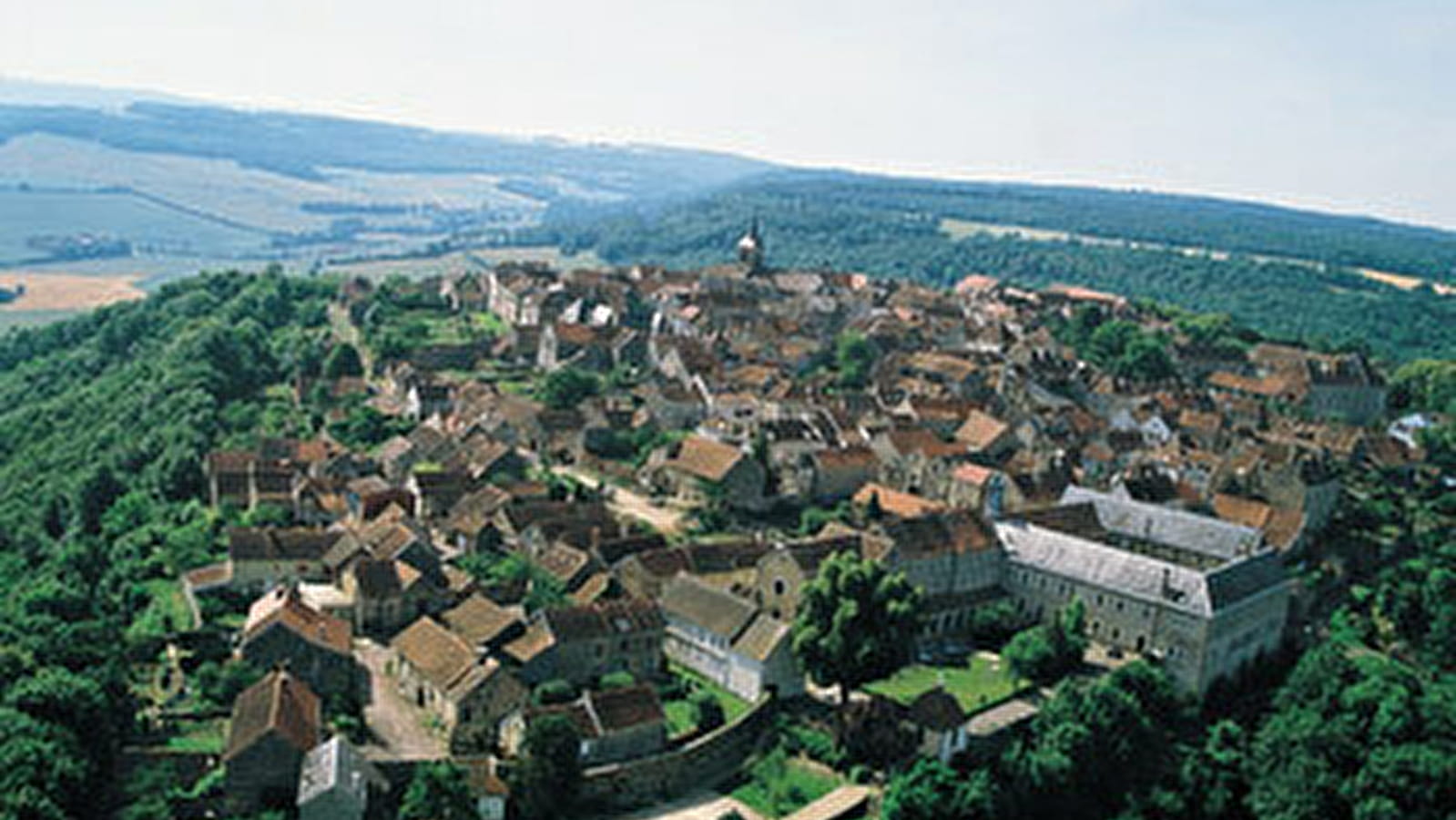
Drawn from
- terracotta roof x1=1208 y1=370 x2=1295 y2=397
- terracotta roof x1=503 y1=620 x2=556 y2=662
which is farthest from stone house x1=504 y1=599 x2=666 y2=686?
terracotta roof x1=1208 y1=370 x2=1295 y2=397

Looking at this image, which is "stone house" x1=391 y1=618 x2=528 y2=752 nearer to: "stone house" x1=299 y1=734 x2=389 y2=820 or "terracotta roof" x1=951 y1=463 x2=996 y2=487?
"stone house" x1=299 y1=734 x2=389 y2=820

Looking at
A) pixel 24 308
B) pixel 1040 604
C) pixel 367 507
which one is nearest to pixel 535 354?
pixel 367 507

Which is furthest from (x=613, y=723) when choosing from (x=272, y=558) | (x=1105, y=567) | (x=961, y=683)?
(x=1105, y=567)

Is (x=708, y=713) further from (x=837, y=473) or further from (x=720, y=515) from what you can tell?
(x=837, y=473)

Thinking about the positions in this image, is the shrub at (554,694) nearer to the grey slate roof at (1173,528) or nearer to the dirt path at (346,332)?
the grey slate roof at (1173,528)

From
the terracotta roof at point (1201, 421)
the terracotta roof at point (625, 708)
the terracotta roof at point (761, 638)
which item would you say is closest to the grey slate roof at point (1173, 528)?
the terracotta roof at point (1201, 421)
